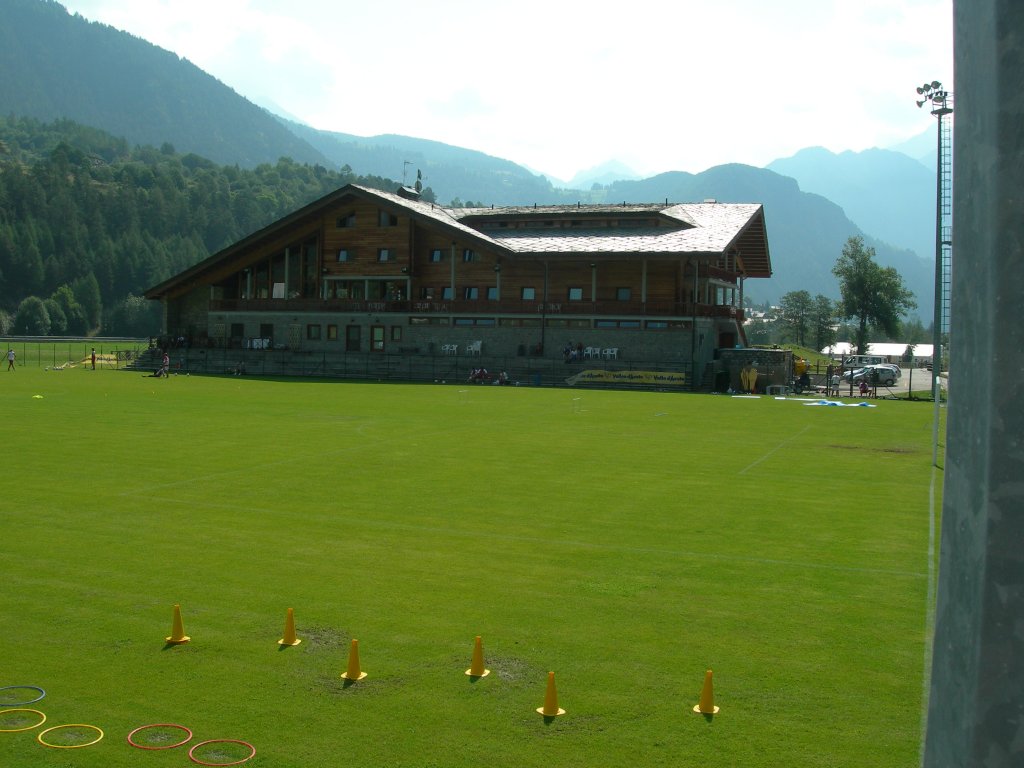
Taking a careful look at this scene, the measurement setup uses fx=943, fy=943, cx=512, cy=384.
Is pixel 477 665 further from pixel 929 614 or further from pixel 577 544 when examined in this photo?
pixel 577 544

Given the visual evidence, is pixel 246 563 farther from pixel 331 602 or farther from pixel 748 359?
pixel 748 359

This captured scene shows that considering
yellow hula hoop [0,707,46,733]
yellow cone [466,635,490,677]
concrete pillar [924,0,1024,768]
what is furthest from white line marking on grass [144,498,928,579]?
concrete pillar [924,0,1024,768]

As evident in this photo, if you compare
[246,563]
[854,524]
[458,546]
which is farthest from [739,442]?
[246,563]

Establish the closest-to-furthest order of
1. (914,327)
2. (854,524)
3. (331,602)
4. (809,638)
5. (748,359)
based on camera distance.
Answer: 1. (809,638)
2. (331,602)
3. (854,524)
4. (748,359)
5. (914,327)

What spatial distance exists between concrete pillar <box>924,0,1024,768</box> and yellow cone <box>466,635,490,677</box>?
247 inches

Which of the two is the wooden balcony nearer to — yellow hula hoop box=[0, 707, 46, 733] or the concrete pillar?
yellow hula hoop box=[0, 707, 46, 733]

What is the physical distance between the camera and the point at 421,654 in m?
8.98

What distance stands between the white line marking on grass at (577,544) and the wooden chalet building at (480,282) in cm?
4716

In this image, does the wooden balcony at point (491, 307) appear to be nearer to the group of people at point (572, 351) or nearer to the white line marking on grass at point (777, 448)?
the group of people at point (572, 351)

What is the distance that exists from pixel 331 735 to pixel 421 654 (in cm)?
189

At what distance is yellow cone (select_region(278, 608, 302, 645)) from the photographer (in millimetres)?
9141

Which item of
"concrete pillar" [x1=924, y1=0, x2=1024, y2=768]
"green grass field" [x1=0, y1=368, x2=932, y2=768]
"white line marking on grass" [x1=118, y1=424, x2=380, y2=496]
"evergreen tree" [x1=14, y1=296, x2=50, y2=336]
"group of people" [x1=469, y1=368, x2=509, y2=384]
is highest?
"evergreen tree" [x1=14, y1=296, x2=50, y2=336]

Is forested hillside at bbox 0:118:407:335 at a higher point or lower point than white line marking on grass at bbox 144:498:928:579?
higher

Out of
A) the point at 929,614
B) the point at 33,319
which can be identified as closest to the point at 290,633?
the point at 929,614
